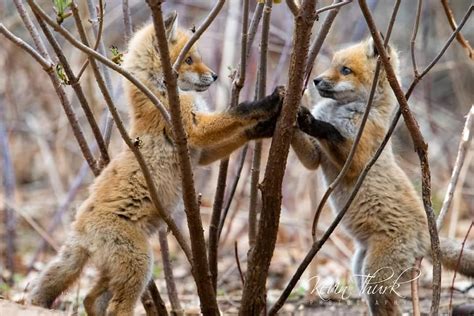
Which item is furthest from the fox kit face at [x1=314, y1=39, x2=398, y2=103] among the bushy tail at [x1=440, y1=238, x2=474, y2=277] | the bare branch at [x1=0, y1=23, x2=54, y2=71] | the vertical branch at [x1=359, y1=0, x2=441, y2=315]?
the bare branch at [x1=0, y1=23, x2=54, y2=71]

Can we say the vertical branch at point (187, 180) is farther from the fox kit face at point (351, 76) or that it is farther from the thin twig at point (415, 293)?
the fox kit face at point (351, 76)

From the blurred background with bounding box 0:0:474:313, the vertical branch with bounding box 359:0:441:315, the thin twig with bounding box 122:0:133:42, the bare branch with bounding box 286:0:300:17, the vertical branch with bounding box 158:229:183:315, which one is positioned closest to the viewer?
the bare branch with bounding box 286:0:300:17

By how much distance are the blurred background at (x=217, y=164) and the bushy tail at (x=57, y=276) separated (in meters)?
2.38

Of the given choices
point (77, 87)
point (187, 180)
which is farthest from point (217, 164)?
point (187, 180)

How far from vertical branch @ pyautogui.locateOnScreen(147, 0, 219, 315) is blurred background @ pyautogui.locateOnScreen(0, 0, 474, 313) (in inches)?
95.9

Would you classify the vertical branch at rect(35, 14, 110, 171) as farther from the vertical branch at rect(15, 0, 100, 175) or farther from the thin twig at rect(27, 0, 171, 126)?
the thin twig at rect(27, 0, 171, 126)

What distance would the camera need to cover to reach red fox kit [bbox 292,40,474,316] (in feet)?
18.4

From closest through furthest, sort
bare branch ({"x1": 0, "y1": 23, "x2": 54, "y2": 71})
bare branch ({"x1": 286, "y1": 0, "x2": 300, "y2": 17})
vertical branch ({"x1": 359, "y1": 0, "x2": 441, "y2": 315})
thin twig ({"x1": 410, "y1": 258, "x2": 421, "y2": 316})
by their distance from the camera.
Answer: bare branch ({"x1": 286, "y1": 0, "x2": 300, "y2": 17})
bare branch ({"x1": 0, "y1": 23, "x2": 54, "y2": 71})
vertical branch ({"x1": 359, "y1": 0, "x2": 441, "y2": 315})
thin twig ({"x1": 410, "y1": 258, "x2": 421, "y2": 316})

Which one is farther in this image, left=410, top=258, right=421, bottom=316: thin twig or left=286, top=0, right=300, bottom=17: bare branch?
left=410, top=258, right=421, bottom=316: thin twig

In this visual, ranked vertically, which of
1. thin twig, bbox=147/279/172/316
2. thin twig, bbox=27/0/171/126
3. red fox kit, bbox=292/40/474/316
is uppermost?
thin twig, bbox=27/0/171/126

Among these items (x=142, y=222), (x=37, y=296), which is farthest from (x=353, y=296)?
(x=37, y=296)

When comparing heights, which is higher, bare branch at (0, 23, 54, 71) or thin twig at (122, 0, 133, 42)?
thin twig at (122, 0, 133, 42)

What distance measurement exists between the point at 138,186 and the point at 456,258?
7.74ft

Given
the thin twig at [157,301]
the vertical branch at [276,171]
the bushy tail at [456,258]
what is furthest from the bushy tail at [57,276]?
the bushy tail at [456,258]
